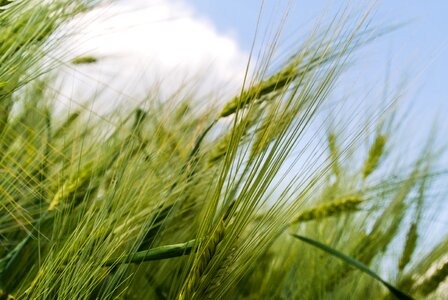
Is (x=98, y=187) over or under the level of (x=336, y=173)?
under

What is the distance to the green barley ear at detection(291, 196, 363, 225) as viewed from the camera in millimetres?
1030

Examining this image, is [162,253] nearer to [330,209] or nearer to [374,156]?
[330,209]

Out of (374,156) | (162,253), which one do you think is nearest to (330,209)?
(374,156)

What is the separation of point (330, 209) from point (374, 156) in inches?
11.0

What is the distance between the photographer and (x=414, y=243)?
1.12 metres

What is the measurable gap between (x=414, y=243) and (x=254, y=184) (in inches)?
24.9

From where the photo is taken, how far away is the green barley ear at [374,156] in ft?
4.12

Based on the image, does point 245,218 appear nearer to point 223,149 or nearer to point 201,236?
point 201,236

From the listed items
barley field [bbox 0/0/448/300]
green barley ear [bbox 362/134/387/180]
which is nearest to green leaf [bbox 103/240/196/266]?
barley field [bbox 0/0/448/300]

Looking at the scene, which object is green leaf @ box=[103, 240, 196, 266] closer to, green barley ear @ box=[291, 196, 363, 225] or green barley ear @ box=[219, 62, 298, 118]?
green barley ear @ box=[219, 62, 298, 118]

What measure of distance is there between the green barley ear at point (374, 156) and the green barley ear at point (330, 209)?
0.58 ft

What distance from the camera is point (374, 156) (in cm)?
129

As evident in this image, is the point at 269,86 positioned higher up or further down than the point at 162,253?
higher up

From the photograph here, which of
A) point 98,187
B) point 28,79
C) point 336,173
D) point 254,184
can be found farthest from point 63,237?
point 336,173
